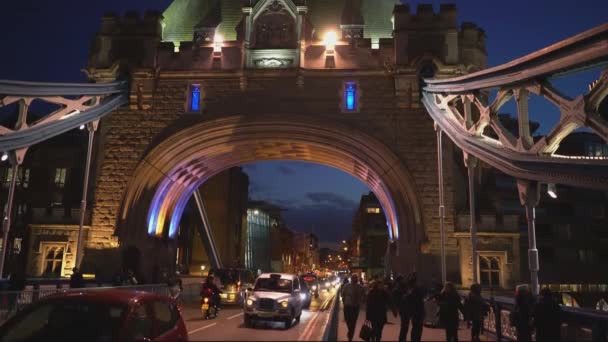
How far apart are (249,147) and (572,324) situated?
20814mm

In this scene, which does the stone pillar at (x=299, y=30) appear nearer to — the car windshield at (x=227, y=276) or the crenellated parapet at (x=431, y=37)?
the crenellated parapet at (x=431, y=37)

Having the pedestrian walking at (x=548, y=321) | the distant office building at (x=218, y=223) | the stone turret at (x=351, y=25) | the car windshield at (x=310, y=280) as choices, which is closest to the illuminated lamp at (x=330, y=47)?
the stone turret at (x=351, y=25)

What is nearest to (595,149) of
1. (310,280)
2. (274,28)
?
(310,280)

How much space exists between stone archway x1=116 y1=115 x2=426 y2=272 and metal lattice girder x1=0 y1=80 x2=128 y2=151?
314cm

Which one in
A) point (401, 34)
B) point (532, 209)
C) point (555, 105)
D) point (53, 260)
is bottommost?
point (53, 260)

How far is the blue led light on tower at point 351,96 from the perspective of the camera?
79.6 ft

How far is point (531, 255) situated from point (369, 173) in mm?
Result: 15042

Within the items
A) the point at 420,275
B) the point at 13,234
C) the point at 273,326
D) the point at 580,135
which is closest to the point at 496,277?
the point at 420,275

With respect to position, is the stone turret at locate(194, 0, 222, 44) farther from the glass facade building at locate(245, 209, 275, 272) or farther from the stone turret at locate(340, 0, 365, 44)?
the glass facade building at locate(245, 209, 275, 272)

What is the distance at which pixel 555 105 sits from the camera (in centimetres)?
1199

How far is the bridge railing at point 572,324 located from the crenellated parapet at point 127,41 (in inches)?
770

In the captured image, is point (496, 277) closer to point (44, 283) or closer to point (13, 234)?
point (44, 283)

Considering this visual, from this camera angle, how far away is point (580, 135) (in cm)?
4478

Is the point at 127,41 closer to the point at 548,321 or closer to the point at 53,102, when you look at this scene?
the point at 53,102
